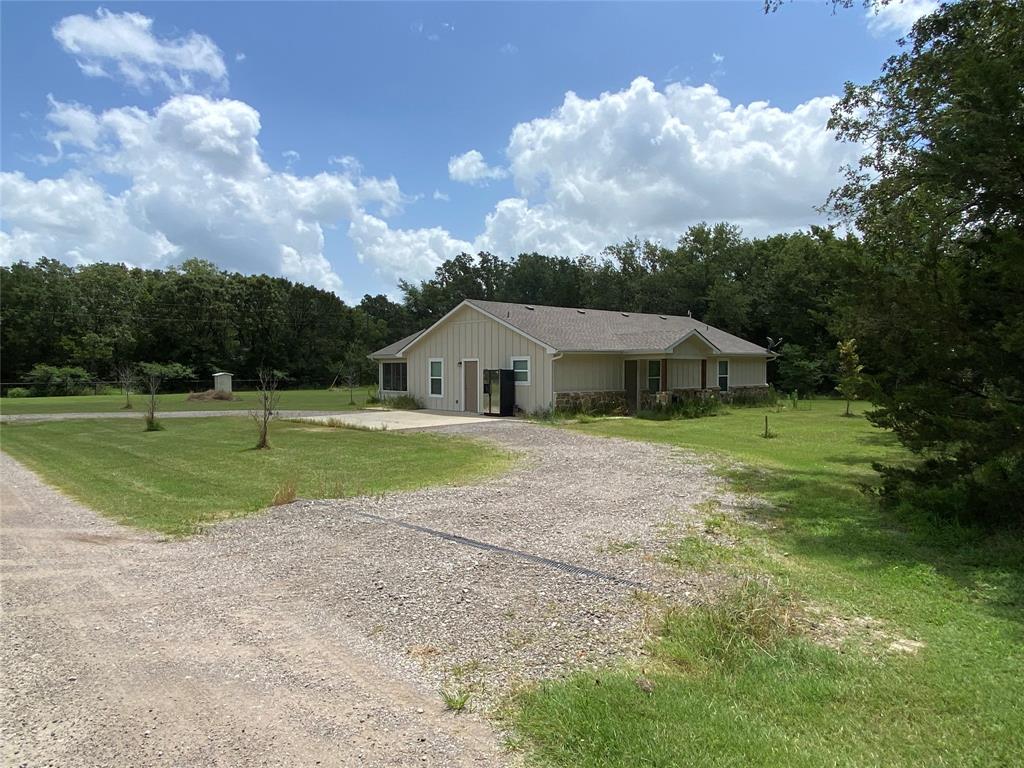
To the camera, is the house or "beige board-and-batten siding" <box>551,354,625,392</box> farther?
the house

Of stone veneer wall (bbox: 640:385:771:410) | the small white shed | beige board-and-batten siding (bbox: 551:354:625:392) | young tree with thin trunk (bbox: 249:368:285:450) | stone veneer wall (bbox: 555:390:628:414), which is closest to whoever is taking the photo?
young tree with thin trunk (bbox: 249:368:285:450)

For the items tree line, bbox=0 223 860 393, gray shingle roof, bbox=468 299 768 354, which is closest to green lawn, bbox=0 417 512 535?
gray shingle roof, bbox=468 299 768 354

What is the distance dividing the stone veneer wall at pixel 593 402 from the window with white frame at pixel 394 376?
964cm

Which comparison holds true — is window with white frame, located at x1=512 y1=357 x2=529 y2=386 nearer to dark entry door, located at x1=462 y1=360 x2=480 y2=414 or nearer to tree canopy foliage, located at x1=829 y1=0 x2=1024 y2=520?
dark entry door, located at x1=462 y1=360 x2=480 y2=414

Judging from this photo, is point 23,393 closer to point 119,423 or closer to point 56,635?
point 119,423

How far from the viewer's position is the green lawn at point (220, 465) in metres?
8.86

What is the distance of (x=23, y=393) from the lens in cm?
4388

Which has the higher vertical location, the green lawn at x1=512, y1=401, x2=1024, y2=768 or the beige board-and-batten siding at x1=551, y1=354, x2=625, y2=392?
the beige board-and-batten siding at x1=551, y1=354, x2=625, y2=392

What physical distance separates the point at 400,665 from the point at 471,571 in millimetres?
1716

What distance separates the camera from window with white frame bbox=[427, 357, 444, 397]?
1035 inches

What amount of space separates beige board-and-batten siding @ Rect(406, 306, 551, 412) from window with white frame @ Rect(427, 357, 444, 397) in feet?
0.46

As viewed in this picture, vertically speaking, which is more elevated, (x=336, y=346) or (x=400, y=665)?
(x=336, y=346)

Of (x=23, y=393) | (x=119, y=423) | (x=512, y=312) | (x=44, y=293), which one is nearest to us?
(x=119, y=423)

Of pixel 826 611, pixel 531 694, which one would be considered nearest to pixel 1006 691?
pixel 826 611
